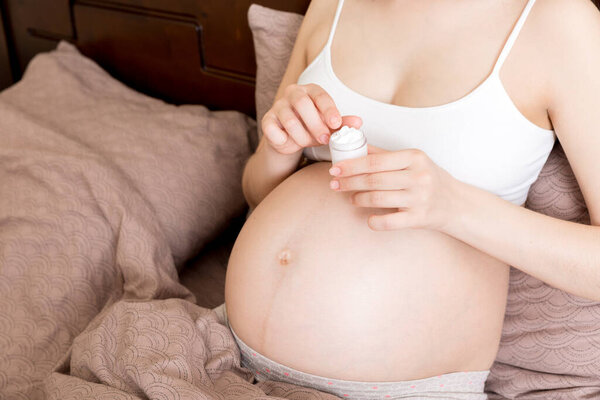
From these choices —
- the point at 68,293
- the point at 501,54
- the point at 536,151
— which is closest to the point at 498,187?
the point at 536,151

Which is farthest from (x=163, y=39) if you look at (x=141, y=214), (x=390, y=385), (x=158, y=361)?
(x=390, y=385)

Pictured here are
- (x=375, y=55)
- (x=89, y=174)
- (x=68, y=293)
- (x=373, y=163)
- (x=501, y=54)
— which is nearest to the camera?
(x=373, y=163)

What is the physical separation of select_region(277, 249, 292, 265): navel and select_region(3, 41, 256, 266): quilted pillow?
0.46m

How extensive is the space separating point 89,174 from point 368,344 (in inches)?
30.5

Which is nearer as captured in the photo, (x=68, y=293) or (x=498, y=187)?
(x=498, y=187)

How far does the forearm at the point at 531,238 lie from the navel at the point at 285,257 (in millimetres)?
242

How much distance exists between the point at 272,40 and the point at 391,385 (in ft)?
2.66

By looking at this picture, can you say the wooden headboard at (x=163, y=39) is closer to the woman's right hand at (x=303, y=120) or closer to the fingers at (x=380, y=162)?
the woman's right hand at (x=303, y=120)

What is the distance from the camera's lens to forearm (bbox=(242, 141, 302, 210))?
1073 mm

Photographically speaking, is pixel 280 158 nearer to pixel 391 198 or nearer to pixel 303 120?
pixel 303 120

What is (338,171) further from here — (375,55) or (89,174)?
(89,174)

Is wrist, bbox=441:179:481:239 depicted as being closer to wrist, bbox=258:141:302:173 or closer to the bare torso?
the bare torso

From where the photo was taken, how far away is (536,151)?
3.06 ft

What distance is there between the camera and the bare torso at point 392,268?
35.3 inches
